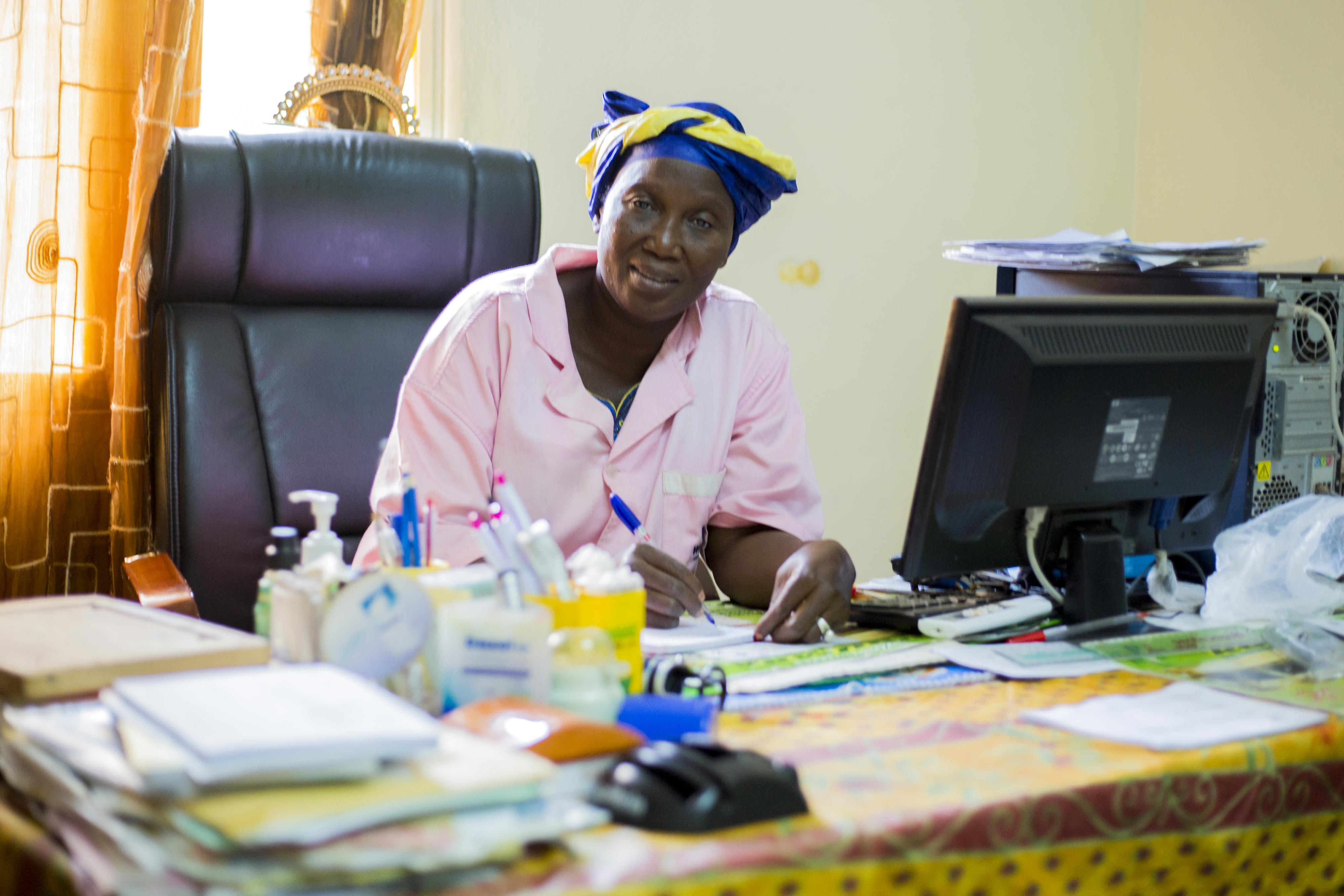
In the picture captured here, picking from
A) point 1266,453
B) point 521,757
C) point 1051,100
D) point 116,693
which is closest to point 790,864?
point 521,757

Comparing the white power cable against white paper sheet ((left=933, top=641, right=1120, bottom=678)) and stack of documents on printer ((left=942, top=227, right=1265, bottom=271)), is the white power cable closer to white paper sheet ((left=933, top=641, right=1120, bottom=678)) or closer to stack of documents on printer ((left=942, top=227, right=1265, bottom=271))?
white paper sheet ((left=933, top=641, right=1120, bottom=678))

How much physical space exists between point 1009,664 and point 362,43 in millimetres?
1577

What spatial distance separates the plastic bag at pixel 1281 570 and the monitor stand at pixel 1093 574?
0.42 ft

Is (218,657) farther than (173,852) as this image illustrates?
Yes

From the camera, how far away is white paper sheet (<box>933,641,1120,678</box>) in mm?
1068

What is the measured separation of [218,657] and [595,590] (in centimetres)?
27

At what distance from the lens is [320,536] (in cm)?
90

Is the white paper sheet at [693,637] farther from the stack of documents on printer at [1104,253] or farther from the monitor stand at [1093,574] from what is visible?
the stack of documents on printer at [1104,253]

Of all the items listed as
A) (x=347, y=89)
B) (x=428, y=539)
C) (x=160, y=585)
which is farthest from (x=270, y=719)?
(x=347, y=89)

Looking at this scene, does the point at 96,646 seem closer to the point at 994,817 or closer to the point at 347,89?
the point at 994,817

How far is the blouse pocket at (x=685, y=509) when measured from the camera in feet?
5.08

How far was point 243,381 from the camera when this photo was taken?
163 cm

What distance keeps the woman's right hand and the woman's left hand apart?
8 cm

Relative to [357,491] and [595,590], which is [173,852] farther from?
[357,491]
